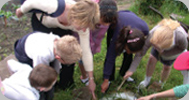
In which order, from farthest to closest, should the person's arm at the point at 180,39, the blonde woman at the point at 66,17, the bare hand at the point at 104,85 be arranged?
1. the bare hand at the point at 104,85
2. the person's arm at the point at 180,39
3. the blonde woman at the point at 66,17

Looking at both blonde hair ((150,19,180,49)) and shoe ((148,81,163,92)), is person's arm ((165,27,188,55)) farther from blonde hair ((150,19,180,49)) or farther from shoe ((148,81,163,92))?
shoe ((148,81,163,92))

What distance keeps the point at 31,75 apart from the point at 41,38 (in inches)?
13.5

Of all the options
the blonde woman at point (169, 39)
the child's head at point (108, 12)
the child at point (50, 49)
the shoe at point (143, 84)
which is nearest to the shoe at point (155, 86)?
the shoe at point (143, 84)

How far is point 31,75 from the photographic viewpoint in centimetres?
150

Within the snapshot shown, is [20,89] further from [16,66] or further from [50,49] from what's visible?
[50,49]

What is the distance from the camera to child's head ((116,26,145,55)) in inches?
66.9

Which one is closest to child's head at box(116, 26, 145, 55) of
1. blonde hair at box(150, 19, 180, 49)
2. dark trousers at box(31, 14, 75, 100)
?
blonde hair at box(150, 19, 180, 49)

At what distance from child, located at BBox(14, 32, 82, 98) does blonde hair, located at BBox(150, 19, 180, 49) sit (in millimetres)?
742

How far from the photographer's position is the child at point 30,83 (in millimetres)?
1482

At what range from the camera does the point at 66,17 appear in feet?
5.62

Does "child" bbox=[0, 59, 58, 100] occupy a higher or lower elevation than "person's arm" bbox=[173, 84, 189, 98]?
higher

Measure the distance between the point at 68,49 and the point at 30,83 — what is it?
42cm

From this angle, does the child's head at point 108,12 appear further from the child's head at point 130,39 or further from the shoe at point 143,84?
the shoe at point 143,84

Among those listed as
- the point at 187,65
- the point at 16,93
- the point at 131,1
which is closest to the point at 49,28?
the point at 16,93
